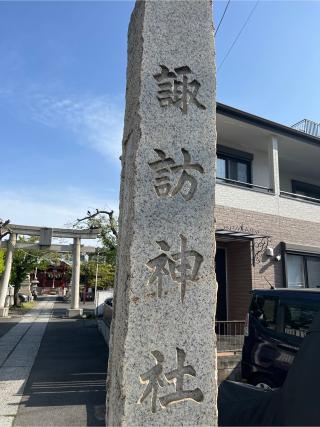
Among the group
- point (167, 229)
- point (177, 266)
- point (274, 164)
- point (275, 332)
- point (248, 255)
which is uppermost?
point (274, 164)

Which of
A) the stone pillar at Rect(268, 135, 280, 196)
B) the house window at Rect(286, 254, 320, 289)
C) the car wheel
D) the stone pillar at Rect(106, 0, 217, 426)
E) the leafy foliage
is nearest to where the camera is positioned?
the stone pillar at Rect(106, 0, 217, 426)

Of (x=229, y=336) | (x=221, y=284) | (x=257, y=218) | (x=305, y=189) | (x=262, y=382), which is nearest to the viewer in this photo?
(x=262, y=382)

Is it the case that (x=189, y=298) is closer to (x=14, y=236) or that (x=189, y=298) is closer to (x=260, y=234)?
(x=260, y=234)

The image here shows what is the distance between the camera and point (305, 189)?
14.8m

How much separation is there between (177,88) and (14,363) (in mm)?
8226

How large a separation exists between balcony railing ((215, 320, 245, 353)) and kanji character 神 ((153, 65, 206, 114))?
6497 mm

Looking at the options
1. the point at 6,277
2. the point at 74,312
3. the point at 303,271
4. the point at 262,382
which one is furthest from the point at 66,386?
the point at 74,312

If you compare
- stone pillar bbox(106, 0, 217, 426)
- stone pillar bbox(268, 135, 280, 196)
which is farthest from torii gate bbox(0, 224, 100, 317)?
stone pillar bbox(106, 0, 217, 426)

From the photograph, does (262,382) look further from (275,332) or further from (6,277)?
(6,277)

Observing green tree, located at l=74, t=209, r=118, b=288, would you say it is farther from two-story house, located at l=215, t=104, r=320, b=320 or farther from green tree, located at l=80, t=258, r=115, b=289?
two-story house, located at l=215, t=104, r=320, b=320

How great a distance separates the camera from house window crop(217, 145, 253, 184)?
1206 centimetres

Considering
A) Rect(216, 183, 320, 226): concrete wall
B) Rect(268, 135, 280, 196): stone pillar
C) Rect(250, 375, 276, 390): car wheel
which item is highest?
Rect(268, 135, 280, 196): stone pillar

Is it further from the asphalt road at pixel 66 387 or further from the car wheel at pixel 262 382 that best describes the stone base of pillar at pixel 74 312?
the car wheel at pixel 262 382

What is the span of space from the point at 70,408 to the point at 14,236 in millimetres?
15710
